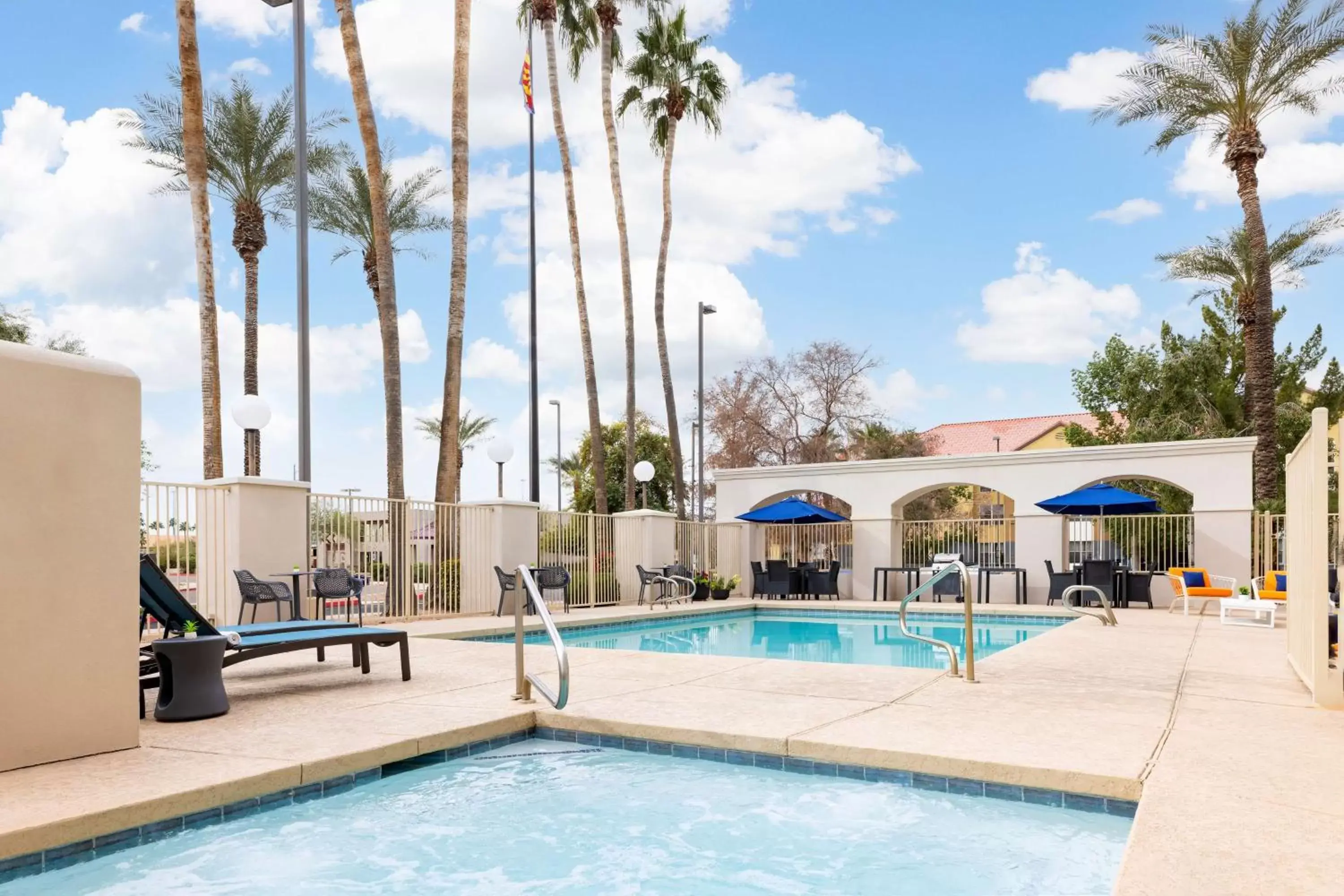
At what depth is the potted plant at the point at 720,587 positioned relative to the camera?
20.9 metres

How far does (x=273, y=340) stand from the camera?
28203 millimetres

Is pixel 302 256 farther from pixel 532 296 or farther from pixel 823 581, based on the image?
pixel 823 581

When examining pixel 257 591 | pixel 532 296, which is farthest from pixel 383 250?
pixel 257 591

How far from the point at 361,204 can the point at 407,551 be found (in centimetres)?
1598

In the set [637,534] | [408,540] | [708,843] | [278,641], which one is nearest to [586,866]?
[708,843]

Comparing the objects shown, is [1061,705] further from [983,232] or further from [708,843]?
[983,232]

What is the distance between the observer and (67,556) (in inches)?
195

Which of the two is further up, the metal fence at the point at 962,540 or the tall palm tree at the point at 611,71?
the tall palm tree at the point at 611,71

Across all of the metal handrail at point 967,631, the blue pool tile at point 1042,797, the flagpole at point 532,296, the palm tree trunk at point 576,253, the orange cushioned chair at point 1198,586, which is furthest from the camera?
the palm tree trunk at point 576,253

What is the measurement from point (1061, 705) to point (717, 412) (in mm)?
32113

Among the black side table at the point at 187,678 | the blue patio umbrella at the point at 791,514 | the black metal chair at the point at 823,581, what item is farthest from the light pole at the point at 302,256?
the black metal chair at the point at 823,581

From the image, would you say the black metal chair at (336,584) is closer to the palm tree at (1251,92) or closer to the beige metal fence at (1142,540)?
the beige metal fence at (1142,540)

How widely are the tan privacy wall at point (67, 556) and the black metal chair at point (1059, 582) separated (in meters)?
17.1

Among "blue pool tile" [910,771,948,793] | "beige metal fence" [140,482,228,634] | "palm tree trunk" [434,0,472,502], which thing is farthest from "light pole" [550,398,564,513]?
"blue pool tile" [910,771,948,793]
